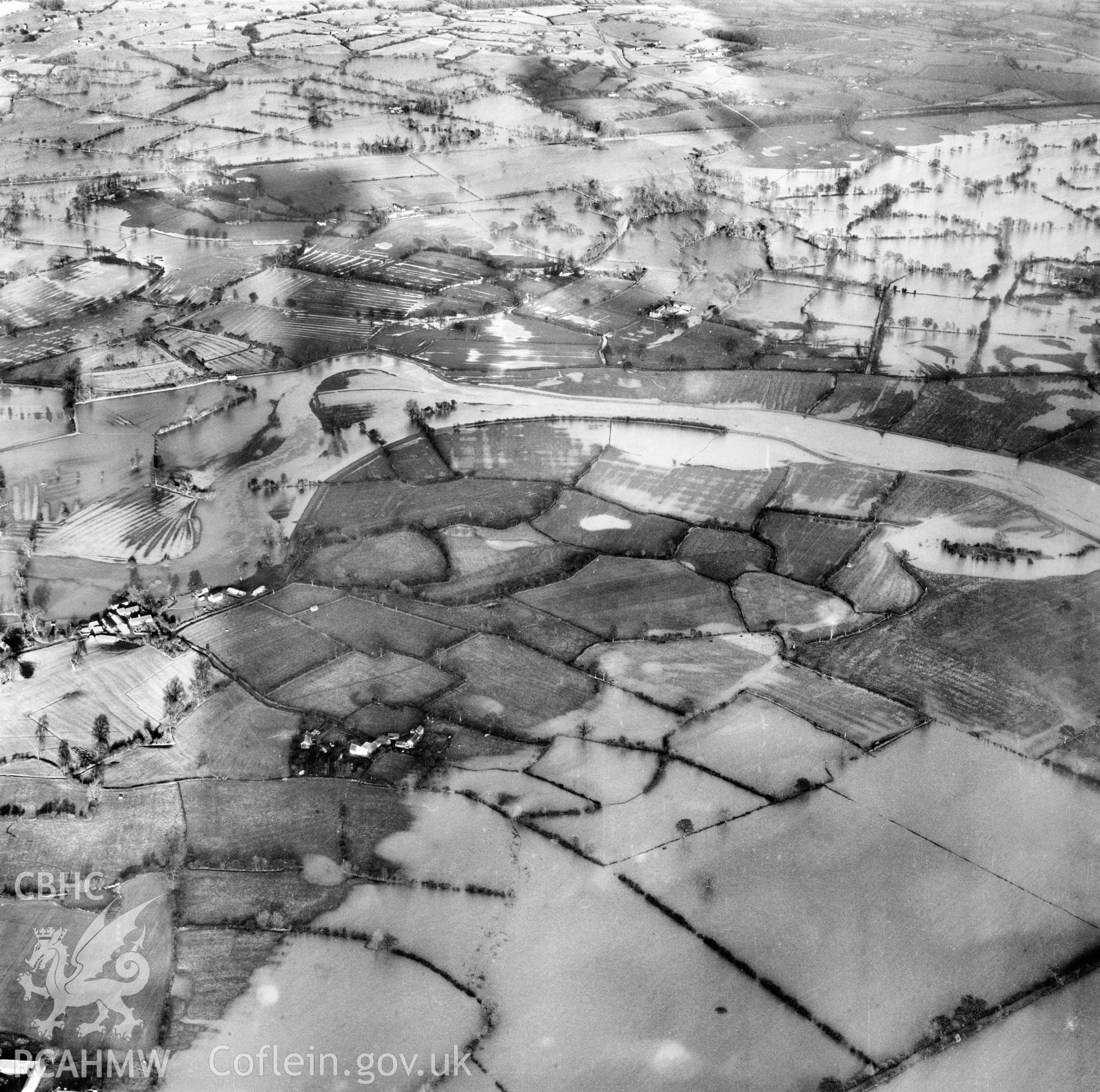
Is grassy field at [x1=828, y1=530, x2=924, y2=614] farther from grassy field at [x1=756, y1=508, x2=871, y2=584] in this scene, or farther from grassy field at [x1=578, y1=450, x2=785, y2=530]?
grassy field at [x1=578, y1=450, x2=785, y2=530]

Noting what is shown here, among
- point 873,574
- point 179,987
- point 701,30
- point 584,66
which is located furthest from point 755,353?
point 701,30

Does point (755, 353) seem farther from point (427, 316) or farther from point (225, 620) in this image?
point (225, 620)

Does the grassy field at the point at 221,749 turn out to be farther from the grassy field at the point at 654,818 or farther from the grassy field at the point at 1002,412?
the grassy field at the point at 1002,412

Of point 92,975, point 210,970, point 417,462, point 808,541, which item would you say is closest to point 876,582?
point 808,541

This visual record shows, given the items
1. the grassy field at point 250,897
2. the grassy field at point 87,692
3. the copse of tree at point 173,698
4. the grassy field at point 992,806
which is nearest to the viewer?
the grassy field at point 250,897

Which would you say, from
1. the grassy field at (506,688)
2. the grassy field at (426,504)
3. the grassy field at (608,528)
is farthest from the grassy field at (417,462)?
the grassy field at (506,688)

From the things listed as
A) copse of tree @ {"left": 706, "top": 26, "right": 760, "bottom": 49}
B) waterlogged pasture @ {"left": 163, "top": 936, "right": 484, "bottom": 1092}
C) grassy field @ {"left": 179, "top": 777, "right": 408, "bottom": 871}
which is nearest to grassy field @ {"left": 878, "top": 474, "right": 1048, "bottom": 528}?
grassy field @ {"left": 179, "top": 777, "right": 408, "bottom": 871}

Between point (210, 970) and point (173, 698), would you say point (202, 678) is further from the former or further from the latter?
point (210, 970)
